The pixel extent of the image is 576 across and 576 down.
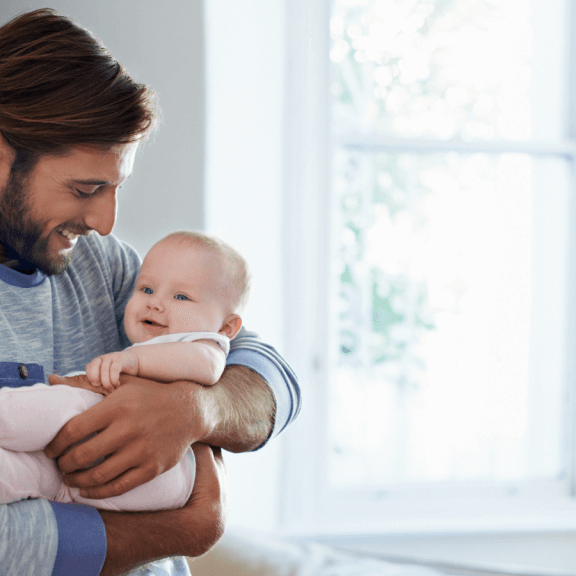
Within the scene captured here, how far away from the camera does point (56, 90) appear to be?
910mm

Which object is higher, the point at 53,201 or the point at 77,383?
the point at 53,201

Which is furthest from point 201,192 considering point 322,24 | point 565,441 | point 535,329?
point 565,441

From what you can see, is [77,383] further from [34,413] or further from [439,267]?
[439,267]

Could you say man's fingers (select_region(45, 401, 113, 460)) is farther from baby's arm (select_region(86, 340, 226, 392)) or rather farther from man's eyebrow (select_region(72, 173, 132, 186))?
man's eyebrow (select_region(72, 173, 132, 186))

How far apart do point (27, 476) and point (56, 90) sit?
0.58 meters

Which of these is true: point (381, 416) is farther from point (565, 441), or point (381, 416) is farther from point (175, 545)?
point (175, 545)

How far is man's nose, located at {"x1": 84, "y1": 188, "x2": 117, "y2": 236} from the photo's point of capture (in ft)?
3.34

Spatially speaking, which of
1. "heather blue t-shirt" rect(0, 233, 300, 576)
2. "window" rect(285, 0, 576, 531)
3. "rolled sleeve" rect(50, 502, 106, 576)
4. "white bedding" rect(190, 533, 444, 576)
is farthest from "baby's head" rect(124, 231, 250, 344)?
"window" rect(285, 0, 576, 531)

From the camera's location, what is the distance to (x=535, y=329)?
2367 mm

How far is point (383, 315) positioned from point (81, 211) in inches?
58.9

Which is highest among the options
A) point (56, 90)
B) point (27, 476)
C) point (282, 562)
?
point (56, 90)

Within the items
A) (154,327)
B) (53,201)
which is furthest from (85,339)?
(53,201)

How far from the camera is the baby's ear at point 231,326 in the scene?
111 centimetres

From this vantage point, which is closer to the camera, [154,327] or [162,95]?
[154,327]
